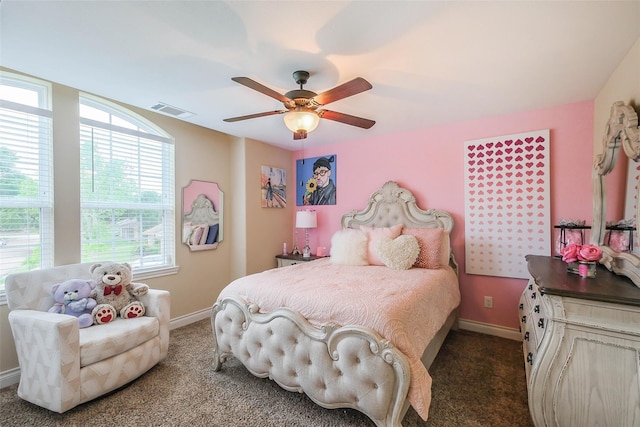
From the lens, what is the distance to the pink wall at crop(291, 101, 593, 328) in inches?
105

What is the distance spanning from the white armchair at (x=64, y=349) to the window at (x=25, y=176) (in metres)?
0.26

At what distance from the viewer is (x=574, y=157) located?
8.76 feet

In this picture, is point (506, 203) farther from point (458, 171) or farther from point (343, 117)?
point (343, 117)

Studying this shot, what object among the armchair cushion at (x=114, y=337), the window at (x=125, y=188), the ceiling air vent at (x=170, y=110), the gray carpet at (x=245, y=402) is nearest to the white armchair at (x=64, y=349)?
the armchair cushion at (x=114, y=337)

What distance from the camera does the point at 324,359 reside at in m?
1.71

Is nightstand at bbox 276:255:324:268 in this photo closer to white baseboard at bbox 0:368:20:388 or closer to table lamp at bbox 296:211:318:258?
table lamp at bbox 296:211:318:258

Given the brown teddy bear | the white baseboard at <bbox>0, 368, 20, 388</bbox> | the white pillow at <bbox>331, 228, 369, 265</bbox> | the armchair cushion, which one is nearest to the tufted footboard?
the armchair cushion

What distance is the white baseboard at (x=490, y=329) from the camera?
114 inches

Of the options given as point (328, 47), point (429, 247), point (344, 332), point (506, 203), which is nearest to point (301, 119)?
point (328, 47)

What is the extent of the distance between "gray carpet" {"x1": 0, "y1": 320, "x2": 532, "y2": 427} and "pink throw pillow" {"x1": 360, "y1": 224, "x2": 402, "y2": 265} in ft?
3.50

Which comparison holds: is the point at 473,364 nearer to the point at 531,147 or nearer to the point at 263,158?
the point at 531,147

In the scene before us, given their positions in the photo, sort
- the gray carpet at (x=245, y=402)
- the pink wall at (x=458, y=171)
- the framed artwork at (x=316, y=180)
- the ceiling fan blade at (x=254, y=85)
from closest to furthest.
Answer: the ceiling fan blade at (x=254, y=85) < the gray carpet at (x=245, y=402) < the pink wall at (x=458, y=171) < the framed artwork at (x=316, y=180)

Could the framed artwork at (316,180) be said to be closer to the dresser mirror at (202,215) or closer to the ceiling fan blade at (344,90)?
the dresser mirror at (202,215)

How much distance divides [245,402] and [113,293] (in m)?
1.45
